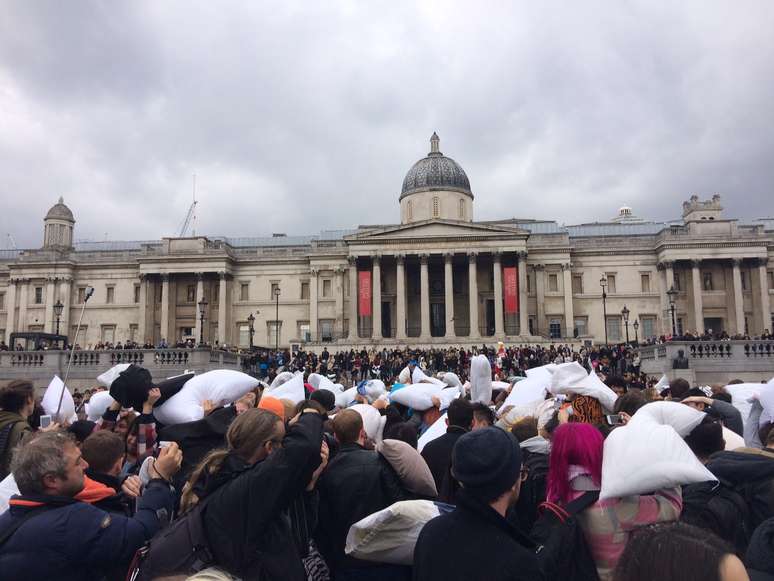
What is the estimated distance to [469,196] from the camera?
2446 inches

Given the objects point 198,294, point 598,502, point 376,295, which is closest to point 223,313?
point 198,294

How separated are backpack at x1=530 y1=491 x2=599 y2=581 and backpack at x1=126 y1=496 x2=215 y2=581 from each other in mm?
1856

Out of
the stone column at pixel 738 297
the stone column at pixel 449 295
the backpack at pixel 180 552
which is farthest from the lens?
the stone column at pixel 738 297

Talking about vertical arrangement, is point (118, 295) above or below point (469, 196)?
below

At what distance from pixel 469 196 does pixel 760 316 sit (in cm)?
2748

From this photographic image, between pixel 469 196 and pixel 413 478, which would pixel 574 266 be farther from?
pixel 413 478

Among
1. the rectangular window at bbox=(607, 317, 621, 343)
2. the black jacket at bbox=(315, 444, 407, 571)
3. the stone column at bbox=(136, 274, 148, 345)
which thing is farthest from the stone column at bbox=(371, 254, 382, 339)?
the black jacket at bbox=(315, 444, 407, 571)

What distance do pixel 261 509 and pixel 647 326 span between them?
59257mm

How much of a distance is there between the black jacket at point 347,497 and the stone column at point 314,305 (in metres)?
55.1

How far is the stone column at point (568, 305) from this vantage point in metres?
56.6

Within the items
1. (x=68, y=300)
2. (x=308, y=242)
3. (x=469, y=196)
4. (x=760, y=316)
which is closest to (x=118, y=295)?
(x=68, y=300)

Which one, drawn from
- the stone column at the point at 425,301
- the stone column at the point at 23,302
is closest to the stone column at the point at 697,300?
the stone column at the point at 425,301

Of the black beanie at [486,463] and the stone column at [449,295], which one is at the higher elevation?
the stone column at [449,295]

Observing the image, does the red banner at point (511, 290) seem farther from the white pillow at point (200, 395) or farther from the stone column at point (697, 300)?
the white pillow at point (200, 395)
